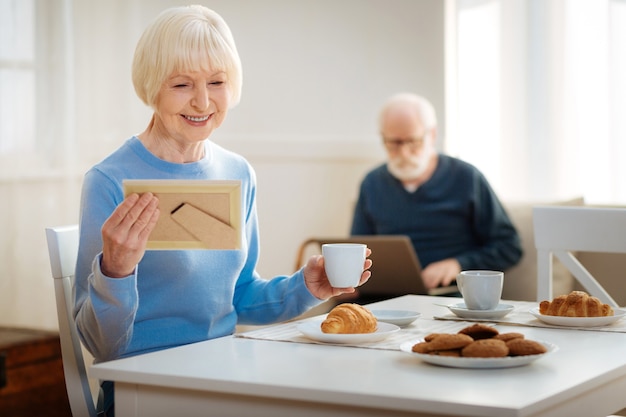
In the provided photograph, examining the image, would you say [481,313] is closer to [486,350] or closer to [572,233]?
[486,350]

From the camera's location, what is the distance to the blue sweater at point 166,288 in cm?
170

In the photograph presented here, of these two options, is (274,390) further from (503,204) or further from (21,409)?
(503,204)

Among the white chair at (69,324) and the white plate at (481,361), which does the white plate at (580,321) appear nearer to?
the white plate at (481,361)

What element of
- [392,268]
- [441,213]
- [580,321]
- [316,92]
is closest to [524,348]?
[580,321]

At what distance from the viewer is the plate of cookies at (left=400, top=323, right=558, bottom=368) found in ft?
4.31

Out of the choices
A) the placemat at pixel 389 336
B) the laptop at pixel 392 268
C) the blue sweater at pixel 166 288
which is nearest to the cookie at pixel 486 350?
the placemat at pixel 389 336

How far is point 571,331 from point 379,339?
353mm

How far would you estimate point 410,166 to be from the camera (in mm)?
3947

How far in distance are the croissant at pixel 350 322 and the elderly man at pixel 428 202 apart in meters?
2.09

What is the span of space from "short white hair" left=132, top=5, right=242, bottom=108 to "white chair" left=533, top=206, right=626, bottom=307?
2.88 ft

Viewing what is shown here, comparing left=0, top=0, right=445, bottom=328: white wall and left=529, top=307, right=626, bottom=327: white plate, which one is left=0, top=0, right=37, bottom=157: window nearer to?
left=0, top=0, right=445, bottom=328: white wall

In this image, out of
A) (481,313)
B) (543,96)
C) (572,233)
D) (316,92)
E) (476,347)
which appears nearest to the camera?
(476,347)

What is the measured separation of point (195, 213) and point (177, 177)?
17.7 inches

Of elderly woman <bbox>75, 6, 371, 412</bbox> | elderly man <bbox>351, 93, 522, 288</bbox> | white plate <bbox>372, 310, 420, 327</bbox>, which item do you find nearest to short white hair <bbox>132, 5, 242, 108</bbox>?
elderly woman <bbox>75, 6, 371, 412</bbox>
